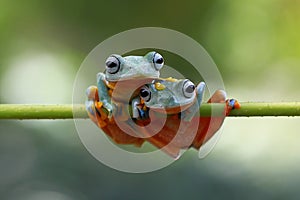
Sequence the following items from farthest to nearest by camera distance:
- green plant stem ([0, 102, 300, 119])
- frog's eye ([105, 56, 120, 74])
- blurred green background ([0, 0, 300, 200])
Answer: blurred green background ([0, 0, 300, 200]), frog's eye ([105, 56, 120, 74]), green plant stem ([0, 102, 300, 119])

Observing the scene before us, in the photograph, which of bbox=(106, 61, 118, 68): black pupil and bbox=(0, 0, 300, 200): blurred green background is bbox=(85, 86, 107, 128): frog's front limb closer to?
bbox=(106, 61, 118, 68): black pupil

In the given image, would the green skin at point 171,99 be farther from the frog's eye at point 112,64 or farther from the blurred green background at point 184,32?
the blurred green background at point 184,32

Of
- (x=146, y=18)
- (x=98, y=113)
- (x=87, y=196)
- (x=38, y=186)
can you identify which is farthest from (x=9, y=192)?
(x=98, y=113)

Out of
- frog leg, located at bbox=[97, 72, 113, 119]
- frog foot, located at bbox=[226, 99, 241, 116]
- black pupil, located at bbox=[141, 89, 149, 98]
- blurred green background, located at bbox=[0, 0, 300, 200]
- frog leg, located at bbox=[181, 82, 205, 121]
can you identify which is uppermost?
blurred green background, located at bbox=[0, 0, 300, 200]

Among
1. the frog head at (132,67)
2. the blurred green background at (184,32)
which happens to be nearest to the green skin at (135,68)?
the frog head at (132,67)

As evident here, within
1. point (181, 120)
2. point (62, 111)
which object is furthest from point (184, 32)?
point (62, 111)

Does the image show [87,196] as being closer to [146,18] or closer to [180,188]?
[180,188]

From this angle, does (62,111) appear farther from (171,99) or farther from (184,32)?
(184,32)

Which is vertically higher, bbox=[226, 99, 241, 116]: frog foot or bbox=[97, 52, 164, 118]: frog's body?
bbox=[97, 52, 164, 118]: frog's body

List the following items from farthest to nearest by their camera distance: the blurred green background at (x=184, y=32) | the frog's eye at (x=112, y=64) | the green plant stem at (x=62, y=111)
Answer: the blurred green background at (x=184, y=32), the frog's eye at (x=112, y=64), the green plant stem at (x=62, y=111)

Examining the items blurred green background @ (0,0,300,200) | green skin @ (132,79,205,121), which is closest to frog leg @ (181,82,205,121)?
green skin @ (132,79,205,121)
